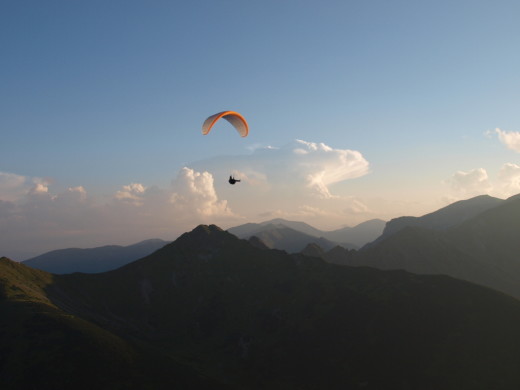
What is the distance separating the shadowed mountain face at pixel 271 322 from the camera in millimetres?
66562

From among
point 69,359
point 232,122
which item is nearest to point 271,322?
point 69,359

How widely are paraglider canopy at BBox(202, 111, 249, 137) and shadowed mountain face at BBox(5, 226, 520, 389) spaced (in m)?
45.8

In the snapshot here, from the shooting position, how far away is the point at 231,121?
63.0 metres

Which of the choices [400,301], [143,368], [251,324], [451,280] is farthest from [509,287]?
[143,368]

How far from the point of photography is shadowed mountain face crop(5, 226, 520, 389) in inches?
2621

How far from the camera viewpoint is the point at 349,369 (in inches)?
2985

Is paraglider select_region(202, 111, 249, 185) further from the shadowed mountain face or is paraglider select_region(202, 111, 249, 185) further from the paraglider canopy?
the shadowed mountain face

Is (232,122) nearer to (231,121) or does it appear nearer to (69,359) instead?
(231,121)

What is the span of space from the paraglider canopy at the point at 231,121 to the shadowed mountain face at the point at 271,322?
4581 cm

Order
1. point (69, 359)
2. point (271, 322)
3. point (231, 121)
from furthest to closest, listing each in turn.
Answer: point (271, 322), point (231, 121), point (69, 359)

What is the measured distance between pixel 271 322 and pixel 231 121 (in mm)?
68693

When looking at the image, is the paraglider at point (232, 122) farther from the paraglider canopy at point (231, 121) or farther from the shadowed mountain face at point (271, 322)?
the shadowed mountain face at point (271, 322)

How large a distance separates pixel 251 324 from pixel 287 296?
15914 mm

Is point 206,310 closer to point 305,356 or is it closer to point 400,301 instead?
point 305,356
